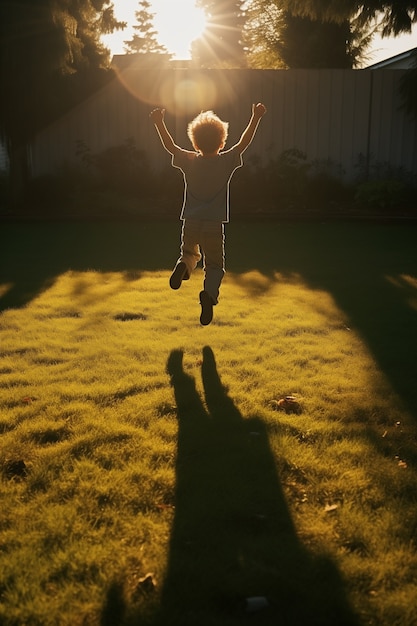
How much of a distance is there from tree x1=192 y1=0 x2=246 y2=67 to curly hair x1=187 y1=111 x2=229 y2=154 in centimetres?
5746

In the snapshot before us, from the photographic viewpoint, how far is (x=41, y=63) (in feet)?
41.9

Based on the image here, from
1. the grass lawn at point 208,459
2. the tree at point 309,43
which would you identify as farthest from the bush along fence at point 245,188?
the tree at point 309,43

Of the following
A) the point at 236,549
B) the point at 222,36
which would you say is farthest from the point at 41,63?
the point at 222,36

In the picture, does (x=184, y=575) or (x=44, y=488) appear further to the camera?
(x=44, y=488)

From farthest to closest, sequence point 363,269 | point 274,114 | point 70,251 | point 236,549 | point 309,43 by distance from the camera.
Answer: point 309,43, point 274,114, point 70,251, point 363,269, point 236,549

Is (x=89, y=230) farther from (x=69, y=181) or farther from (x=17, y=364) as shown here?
(x=17, y=364)

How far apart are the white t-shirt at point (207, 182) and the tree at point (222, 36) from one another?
57478 millimetres

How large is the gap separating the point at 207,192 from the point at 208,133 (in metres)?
0.44

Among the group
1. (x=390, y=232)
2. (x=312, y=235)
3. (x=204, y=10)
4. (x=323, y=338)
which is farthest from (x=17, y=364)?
(x=204, y=10)

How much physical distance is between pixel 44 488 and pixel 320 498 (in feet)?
3.66

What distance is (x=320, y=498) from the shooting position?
271cm

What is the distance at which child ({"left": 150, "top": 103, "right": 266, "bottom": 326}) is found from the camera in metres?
5.24

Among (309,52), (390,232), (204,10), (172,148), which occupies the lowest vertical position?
(390,232)

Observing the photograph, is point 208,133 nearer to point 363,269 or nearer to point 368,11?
point 363,269
